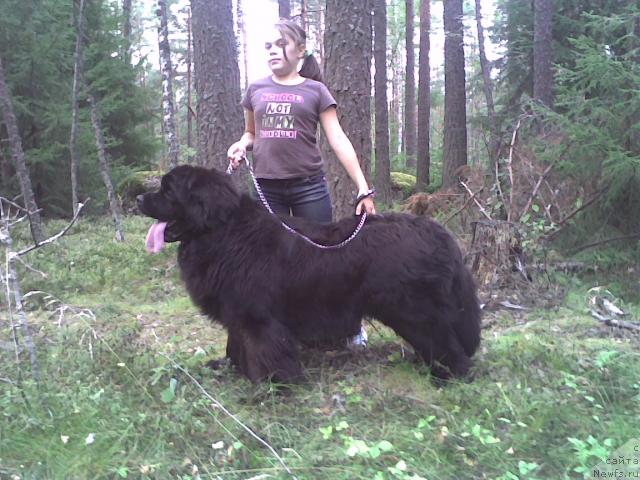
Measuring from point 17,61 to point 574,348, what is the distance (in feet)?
42.4

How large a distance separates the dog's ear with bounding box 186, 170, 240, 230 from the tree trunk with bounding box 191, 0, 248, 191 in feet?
15.7

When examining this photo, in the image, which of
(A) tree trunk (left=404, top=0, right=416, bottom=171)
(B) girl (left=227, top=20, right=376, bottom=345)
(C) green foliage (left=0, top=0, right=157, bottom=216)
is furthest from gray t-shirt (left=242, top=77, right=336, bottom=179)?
(A) tree trunk (left=404, top=0, right=416, bottom=171)

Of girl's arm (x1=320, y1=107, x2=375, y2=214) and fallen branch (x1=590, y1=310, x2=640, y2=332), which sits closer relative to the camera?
girl's arm (x1=320, y1=107, x2=375, y2=214)

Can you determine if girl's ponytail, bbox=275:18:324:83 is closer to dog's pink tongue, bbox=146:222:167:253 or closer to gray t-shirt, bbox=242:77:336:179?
gray t-shirt, bbox=242:77:336:179

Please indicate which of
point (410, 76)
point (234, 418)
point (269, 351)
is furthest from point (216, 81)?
point (410, 76)

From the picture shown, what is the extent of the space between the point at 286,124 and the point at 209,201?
889 mm

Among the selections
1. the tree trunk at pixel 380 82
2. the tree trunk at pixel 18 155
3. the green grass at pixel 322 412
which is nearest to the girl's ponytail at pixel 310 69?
the green grass at pixel 322 412

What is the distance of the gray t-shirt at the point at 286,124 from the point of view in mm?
4273

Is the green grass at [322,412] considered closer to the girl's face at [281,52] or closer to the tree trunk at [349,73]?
the tree trunk at [349,73]

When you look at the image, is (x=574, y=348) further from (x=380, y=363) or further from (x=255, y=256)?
(x=255, y=256)

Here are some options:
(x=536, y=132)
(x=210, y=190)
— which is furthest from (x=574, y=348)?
(x=536, y=132)

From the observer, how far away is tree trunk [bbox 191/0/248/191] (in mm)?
8656

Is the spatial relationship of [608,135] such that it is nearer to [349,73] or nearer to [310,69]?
[349,73]

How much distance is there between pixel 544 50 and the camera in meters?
11.7
